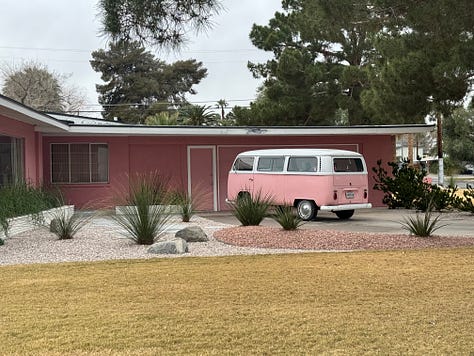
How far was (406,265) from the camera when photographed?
8.89 meters

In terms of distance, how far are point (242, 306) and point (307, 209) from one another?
10.2 m

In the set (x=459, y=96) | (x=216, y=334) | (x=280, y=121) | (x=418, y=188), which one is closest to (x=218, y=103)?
(x=280, y=121)

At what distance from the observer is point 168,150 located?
68.3ft

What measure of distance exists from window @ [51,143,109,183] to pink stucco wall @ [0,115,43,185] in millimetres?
1059

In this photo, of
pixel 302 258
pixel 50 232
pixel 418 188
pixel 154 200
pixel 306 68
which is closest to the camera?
pixel 302 258

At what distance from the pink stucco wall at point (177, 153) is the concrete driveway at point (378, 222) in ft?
6.71

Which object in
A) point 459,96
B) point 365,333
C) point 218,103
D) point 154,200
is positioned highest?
point 218,103

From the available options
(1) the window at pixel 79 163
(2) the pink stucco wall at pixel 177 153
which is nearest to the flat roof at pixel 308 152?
(2) the pink stucco wall at pixel 177 153

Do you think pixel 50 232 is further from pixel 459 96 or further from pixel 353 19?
pixel 459 96

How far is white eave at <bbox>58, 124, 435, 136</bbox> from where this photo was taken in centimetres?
1877

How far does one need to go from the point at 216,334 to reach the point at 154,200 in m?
6.78

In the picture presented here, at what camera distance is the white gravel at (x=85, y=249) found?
33.0ft

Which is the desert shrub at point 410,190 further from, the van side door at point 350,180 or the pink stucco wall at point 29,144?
the pink stucco wall at point 29,144

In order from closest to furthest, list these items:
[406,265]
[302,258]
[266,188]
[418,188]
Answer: [406,265]
[302,258]
[266,188]
[418,188]
